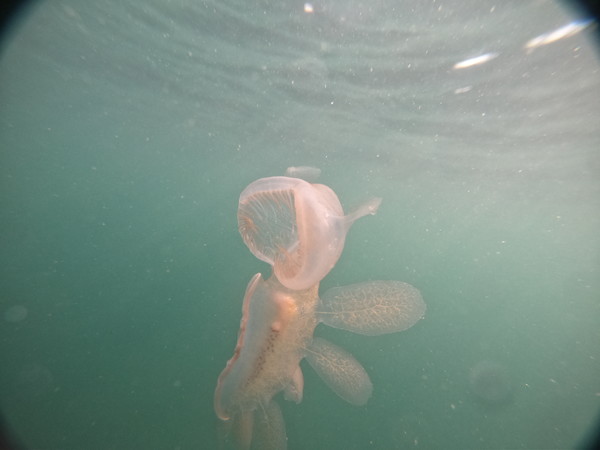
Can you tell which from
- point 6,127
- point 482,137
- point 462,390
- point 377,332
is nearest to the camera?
point 377,332

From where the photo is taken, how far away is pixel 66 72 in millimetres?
16625

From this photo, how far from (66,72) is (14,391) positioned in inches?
569

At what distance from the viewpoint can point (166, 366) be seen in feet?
43.8

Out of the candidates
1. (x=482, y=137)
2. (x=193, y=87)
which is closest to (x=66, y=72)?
(x=193, y=87)

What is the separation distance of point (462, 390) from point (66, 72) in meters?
23.9

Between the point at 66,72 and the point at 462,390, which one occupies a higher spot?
the point at 66,72

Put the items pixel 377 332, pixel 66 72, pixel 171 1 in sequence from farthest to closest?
pixel 66 72
pixel 171 1
pixel 377 332

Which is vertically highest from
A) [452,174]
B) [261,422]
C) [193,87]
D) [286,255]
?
[193,87]

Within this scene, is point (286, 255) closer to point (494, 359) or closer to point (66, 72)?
point (66, 72)

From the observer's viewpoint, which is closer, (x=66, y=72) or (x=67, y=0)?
(x=67, y=0)

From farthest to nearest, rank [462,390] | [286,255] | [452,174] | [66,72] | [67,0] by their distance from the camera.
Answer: [452,174], [66,72], [462,390], [67,0], [286,255]

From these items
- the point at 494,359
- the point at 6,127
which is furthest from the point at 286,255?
the point at 6,127

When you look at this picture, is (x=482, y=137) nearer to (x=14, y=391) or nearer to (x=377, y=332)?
(x=377, y=332)

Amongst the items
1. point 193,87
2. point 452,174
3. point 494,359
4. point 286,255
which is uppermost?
point 193,87
